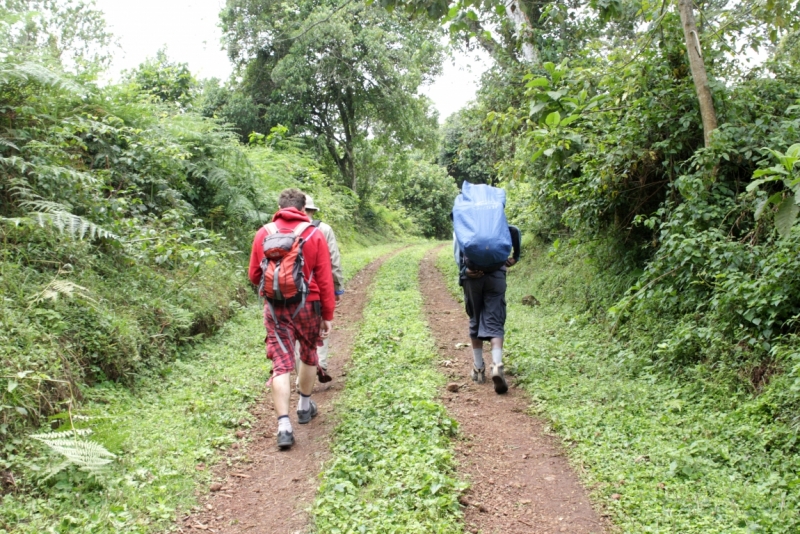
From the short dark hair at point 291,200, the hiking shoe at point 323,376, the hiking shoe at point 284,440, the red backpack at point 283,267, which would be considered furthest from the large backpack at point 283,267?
the hiking shoe at point 323,376

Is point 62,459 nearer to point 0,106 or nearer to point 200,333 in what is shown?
point 200,333

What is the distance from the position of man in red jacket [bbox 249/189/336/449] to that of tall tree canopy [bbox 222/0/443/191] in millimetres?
17520

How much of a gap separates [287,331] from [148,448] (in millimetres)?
1366

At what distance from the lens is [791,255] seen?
4.66 m

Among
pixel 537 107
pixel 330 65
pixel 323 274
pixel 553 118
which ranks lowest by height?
pixel 323 274

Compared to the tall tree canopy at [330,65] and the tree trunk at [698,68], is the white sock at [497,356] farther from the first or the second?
the tall tree canopy at [330,65]

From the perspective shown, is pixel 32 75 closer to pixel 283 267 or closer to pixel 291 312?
pixel 283 267

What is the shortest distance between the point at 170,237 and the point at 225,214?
3.23m

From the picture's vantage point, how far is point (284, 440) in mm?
4770

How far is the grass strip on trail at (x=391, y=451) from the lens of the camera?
350 cm

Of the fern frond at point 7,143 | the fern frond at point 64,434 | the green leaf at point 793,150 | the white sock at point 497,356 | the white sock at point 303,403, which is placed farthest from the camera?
the fern frond at point 7,143

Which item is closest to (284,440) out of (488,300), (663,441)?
(488,300)

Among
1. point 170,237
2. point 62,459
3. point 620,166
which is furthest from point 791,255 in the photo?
point 170,237

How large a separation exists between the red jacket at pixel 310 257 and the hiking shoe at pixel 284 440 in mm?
1119
